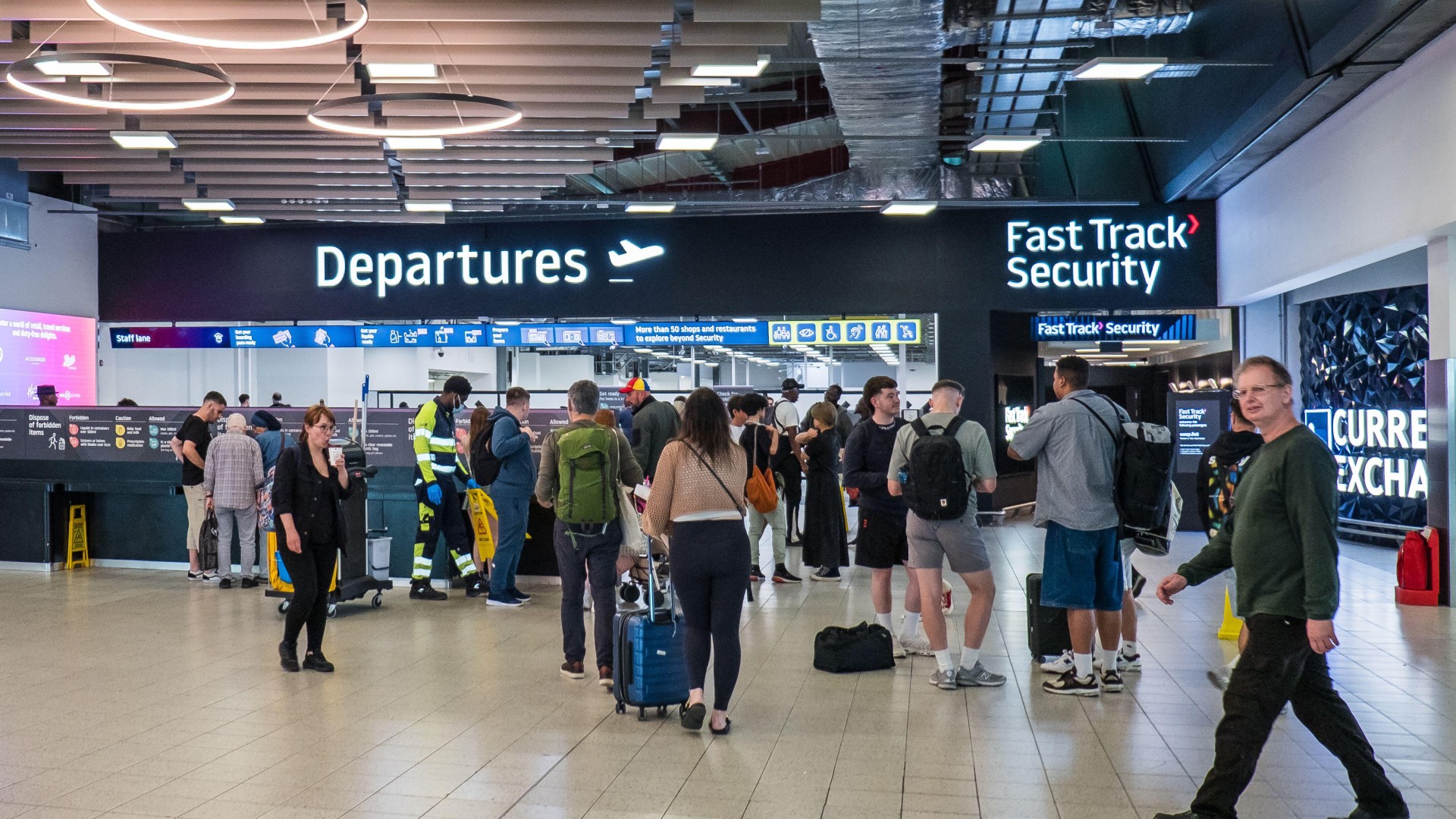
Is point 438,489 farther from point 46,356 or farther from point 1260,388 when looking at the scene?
point 46,356

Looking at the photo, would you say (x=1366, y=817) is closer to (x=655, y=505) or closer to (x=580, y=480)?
(x=655, y=505)

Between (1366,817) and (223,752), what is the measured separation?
4.08 meters

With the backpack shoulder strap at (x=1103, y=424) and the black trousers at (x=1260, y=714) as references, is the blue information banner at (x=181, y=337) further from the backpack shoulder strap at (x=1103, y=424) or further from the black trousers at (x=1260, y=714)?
the black trousers at (x=1260, y=714)

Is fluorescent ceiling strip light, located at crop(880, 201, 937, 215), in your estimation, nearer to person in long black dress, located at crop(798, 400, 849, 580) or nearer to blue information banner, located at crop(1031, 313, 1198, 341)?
blue information banner, located at crop(1031, 313, 1198, 341)

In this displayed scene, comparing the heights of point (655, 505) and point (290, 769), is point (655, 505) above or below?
above

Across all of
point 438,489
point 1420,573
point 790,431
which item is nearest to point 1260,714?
point 1420,573

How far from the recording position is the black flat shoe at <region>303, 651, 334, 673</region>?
20.4 feet

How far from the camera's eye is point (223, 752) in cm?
470

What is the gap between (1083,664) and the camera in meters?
5.59

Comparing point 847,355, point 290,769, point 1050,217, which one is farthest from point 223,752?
point 847,355

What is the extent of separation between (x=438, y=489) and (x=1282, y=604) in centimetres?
638

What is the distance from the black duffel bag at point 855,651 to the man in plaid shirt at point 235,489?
5.26 metres

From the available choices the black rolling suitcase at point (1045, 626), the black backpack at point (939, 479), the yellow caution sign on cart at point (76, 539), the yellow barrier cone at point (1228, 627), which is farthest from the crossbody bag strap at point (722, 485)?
the yellow caution sign on cart at point (76, 539)

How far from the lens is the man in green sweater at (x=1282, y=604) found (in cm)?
341
